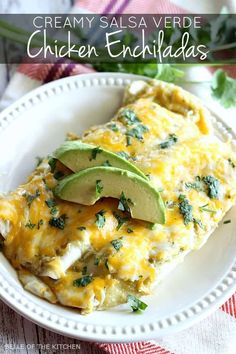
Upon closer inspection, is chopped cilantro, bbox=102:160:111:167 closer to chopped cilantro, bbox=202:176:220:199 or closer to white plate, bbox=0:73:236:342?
chopped cilantro, bbox=202:176:220:199

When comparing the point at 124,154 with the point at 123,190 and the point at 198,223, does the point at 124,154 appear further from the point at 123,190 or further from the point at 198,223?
the point at 198,223

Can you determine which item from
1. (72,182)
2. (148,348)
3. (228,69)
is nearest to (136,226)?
(72,182)

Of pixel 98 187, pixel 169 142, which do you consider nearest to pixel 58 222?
pixel 98 187

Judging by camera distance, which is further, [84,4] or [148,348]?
[84,4]

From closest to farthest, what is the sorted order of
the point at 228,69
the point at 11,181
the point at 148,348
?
the point at 148,348, the point at 11,181, the point at 228,69

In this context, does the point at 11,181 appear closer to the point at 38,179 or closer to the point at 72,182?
the point at 38,179

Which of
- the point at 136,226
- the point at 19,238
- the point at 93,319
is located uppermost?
the point at 136,226

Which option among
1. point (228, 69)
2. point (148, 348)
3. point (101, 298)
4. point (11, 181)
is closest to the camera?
point (101, 298)

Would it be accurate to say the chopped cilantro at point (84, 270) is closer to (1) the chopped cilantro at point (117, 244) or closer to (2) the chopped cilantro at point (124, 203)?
(1) the chopped cilantro at point (117, 244)
